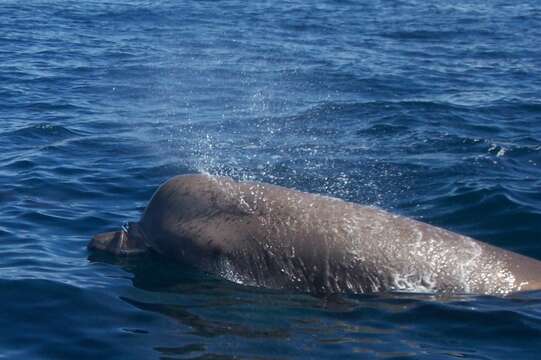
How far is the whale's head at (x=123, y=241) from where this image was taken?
10.4 m

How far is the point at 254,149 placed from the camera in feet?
50.6

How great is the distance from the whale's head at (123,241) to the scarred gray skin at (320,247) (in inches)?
15.9

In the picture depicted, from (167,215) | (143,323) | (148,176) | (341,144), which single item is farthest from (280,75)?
(143,323)

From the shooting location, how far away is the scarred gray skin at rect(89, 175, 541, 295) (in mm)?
9359

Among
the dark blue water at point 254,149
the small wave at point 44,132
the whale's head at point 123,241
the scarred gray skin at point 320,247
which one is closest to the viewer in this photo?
the dark blue water at point 254,149

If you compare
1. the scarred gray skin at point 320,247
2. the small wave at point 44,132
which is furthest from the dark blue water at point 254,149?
the scarred gray skin at point 320,247

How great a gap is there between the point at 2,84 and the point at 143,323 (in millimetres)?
13726

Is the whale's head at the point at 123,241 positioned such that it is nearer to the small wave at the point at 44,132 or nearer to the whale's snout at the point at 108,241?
the whale's snout at the point at 108,241

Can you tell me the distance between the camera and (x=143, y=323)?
28.6ft

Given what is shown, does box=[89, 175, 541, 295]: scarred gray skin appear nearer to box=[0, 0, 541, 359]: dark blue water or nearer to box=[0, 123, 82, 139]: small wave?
box=[0, 0, 541, 359]: dark blue water

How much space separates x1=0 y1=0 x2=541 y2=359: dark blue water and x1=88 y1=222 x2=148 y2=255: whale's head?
0.12 meters

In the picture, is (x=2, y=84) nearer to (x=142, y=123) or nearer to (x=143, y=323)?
(x=142, y=123)

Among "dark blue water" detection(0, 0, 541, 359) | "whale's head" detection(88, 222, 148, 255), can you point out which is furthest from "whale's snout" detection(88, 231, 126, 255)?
"dark blue water" detection(0, 0, 541, 359)

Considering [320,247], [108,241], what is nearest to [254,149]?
[108,241]
